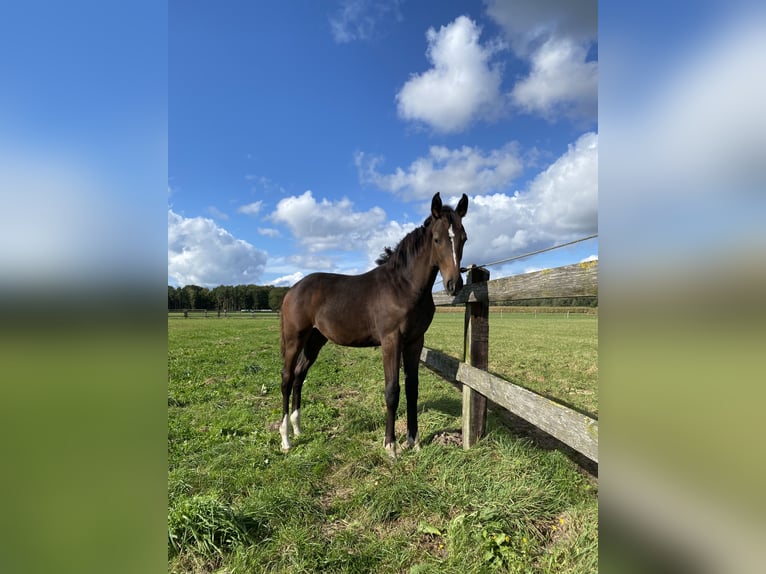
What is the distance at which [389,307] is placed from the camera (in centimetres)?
432

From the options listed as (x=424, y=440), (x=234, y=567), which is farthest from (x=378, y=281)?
(x=234, y=567)

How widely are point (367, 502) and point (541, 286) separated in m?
2.18

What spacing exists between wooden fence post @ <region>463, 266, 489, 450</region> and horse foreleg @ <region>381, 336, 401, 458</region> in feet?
2.48

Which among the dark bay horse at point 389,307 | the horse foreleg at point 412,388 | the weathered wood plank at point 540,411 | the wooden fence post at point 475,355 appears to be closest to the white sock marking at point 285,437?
the dark bay horse at point 389,307

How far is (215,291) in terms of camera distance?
131ft

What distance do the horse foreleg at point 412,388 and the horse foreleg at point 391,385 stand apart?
20cm

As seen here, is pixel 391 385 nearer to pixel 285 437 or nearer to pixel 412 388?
pixel 412 388

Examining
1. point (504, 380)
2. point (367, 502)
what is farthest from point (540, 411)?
point (367, 502)

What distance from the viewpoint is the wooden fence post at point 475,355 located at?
4009 mm

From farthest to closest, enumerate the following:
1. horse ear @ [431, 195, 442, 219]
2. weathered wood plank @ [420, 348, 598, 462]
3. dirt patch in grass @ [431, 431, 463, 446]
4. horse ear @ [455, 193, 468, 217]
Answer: dirt patch in grass @ [431, 431, 463, 446], horse ear @ [455, 193, 468, 217], horse ear @ [431, 195, 442, 219], weathered wood plank @ [420, 348, 598, 462]

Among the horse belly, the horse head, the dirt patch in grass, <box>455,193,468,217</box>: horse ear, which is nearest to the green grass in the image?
the dirt patch in grass

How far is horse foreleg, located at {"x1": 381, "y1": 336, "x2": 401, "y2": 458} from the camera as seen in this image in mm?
4023

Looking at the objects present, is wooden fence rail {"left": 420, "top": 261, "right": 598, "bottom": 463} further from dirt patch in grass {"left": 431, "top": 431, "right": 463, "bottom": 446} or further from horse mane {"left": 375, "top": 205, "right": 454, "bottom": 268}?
horse mane {"left": 375, "top": 205, "right": 454, "bottom": 268}
